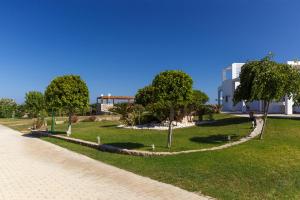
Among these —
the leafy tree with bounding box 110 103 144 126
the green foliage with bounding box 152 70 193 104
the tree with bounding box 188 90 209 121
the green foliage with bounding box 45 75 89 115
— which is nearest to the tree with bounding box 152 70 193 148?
the green foliage with bounding box 152 70 193 104

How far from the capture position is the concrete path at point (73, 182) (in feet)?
30.0

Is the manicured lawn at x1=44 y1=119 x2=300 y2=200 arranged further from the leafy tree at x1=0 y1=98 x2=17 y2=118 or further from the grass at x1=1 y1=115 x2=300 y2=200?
the leafy tree at x1=0 y1=98 x2=17 y2=118

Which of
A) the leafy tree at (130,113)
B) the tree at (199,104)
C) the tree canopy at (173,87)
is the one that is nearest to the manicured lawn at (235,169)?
the tree canopy at (173,87)

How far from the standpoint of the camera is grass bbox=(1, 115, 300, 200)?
9383mm

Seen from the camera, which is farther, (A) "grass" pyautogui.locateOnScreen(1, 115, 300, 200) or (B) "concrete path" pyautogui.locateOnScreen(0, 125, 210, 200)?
(A) "grass" pyautogui.locateOnScreen(1, 115, 300, 200)

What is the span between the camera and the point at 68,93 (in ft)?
76.9

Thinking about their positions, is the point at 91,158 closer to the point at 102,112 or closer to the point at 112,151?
the point at 112,151

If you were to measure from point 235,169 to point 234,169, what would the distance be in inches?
1.4

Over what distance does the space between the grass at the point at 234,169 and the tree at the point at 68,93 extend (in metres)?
7.89

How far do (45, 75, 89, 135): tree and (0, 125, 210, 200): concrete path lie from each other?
27.2 ft

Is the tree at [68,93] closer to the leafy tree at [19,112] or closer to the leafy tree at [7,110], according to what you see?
the leafy tree at [19,112]

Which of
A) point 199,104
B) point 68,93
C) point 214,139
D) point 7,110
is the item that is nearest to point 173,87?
point 214,139

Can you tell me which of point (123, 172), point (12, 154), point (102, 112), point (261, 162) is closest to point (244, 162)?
point (261, 162)

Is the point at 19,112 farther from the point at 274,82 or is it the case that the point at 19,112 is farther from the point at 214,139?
the point at 274,82
